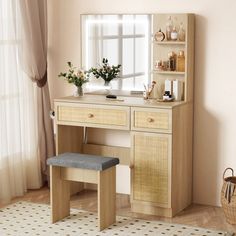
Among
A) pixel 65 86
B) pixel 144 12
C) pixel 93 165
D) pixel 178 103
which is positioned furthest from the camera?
pixel 65 86

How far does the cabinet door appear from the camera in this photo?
457 cm

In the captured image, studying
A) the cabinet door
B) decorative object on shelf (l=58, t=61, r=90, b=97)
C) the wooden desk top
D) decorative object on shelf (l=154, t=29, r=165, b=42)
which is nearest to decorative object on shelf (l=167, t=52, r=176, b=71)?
decorative object on shelf (l=154, t=29, r=165, b=42)

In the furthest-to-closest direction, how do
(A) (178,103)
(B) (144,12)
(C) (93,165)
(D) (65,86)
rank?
(D) (65,86), (B) (144,12), (A) (178,103), (C) (93,165)

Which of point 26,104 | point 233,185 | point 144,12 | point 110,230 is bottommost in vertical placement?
point 110,230

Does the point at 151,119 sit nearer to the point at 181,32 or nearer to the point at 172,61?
the point at 172,61

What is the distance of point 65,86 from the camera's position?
544 cm

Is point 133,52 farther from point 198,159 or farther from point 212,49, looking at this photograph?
point 198,159

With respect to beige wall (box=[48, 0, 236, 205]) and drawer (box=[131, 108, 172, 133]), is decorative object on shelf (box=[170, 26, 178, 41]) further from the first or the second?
drawer (box=[131, 108, 172, 133])

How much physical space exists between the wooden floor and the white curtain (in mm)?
149

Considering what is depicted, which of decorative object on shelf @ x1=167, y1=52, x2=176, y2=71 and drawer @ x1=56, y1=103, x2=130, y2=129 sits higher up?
decorative object on shelf @ x1=167, y1=52, x2=176, y2=71

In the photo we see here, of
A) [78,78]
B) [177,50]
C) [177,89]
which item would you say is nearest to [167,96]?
[177,89]

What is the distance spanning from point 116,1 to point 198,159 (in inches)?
58.8

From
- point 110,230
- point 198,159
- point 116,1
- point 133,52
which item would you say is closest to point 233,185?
point 198,159

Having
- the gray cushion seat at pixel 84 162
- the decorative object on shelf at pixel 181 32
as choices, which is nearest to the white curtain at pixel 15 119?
the gray cushion seat at pixel 84 162
